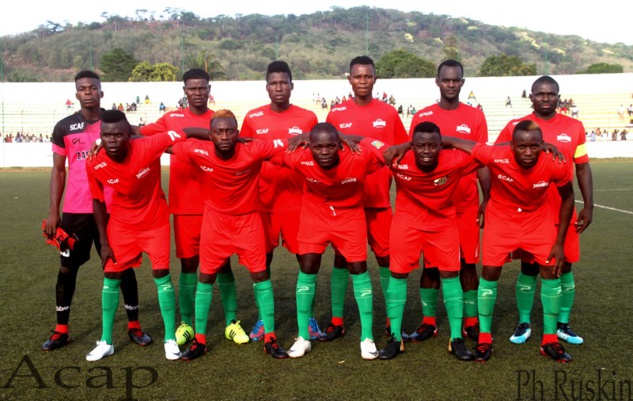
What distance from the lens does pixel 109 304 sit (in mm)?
5293

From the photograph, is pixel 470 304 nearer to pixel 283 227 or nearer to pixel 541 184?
pixel 541 184

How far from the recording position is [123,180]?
514 cm

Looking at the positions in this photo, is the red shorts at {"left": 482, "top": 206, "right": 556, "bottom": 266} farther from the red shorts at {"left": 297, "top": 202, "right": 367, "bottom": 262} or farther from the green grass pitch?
the red shorts at {"left": 297, "top": 202, "right": 367, "bottom": 262}

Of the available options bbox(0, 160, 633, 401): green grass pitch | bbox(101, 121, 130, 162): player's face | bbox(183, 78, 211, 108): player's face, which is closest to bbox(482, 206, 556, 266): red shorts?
bbox(0, 160, 633, 401): green grass pitch

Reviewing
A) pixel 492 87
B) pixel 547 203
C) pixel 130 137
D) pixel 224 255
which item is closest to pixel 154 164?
pixel 130 137

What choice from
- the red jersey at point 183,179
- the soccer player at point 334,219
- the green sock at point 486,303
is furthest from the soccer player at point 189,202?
the green sock at point 486,303

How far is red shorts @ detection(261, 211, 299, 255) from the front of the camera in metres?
5.79

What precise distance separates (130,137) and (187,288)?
57.3 inches

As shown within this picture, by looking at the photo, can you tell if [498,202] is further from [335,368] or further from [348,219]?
[335,368]

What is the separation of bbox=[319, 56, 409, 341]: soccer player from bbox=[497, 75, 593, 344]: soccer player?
1.05 metres

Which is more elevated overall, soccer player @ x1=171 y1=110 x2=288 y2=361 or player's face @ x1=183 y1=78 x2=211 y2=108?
player's face @ x1=183 y1=78 x2=211 y2=108

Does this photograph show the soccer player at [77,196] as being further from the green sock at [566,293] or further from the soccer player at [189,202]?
the green sock at [566,293]

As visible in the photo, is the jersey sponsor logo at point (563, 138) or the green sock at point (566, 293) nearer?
the jersey sponsor logo at point (563, 138)

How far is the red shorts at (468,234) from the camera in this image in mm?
5594
